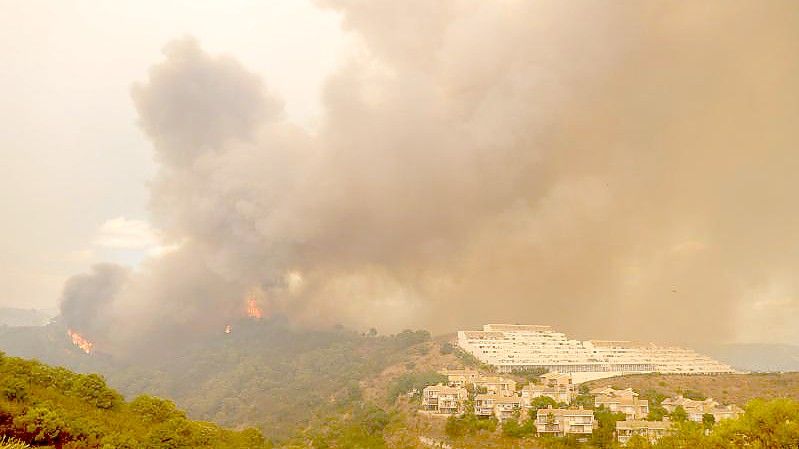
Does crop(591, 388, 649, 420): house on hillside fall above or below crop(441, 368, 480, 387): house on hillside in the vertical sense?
below

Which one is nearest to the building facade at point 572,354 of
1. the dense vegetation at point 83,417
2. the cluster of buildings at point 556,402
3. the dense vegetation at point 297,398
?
the dense vegetation at point 297,398

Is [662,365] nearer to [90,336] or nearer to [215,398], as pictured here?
[215,398]

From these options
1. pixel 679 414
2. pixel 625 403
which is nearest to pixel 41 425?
pixel 625 403

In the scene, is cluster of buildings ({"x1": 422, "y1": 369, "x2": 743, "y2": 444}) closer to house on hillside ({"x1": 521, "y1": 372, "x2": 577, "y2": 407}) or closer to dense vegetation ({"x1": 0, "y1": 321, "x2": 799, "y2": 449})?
house on hillside ({"x1": 521, "y1": 372, "x2": 577, "y2": 407})

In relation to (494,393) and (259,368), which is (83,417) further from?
(259,368)

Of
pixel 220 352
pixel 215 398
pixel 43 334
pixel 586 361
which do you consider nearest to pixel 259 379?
pixel 215 398

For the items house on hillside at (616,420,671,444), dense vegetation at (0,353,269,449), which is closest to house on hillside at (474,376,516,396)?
house on hillside at (616,420,671,444)
